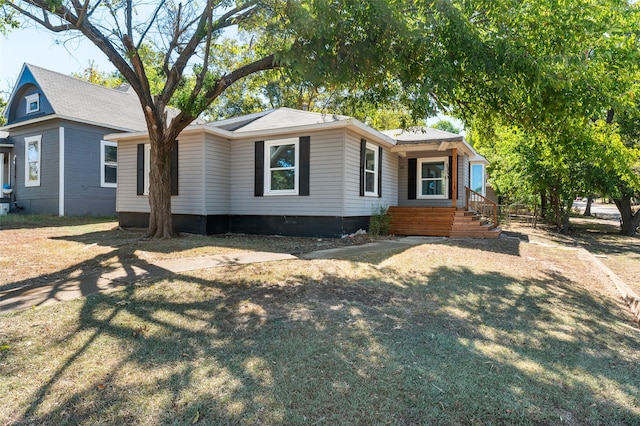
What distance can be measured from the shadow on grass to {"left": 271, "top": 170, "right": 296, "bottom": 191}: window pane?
5.72 metres

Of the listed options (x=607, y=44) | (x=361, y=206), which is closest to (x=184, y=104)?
(x=361, y=206)

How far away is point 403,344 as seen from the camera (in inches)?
134

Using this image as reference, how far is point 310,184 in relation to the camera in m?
10.2

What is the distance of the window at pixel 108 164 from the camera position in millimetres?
15898

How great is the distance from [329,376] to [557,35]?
22.5 feet

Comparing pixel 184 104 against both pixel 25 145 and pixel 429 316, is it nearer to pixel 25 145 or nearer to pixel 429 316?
pixel 429 316

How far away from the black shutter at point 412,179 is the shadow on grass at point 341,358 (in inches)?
350

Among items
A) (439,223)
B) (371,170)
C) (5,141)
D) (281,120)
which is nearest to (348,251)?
(371,170)

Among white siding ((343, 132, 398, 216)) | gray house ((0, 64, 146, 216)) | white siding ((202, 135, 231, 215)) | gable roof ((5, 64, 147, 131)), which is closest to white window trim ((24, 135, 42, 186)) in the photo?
gray house ((0, 64, 146, 216))

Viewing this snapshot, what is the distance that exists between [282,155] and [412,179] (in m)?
5.42

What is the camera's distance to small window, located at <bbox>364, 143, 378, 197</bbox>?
36.8ft

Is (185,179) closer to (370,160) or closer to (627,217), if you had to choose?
(370,160)

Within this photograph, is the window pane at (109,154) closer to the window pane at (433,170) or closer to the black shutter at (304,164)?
the black shutter at (304,164)

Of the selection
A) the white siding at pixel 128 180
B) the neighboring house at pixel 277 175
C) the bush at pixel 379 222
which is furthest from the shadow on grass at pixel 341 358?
the white siding at pixel 128 180
